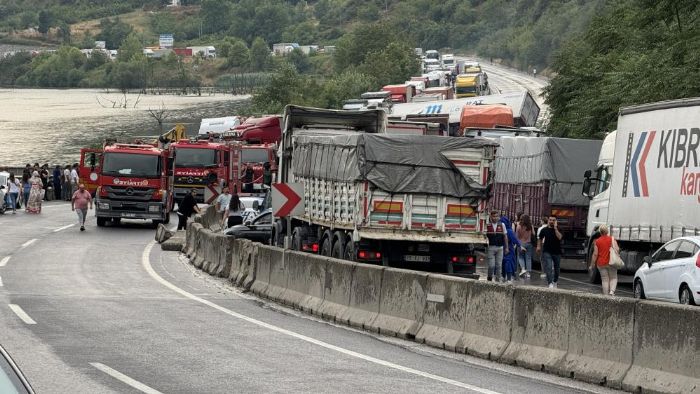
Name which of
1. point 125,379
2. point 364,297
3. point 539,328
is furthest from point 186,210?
point 125,379

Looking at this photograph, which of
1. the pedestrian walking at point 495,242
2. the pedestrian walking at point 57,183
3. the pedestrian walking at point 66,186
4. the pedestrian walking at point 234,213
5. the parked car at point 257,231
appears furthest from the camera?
the pedestrian walking at point 66,186

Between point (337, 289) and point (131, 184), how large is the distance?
82.3 ft

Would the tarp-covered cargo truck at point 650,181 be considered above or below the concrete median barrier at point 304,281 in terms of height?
above

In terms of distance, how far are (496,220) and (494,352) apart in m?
13.7

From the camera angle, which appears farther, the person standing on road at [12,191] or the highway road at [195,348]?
the person standing on road at [12,191]

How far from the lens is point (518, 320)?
1529 cm

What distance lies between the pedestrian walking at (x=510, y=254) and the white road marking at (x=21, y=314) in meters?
12.2

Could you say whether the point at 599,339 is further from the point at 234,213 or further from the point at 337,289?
the point at 234,213

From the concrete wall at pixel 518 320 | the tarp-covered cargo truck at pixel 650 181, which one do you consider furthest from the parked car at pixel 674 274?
the concrete wall at pixel 518 320

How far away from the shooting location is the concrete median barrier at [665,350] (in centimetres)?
1231

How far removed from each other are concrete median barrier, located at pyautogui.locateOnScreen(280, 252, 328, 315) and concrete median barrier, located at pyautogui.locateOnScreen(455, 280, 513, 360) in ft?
15.7

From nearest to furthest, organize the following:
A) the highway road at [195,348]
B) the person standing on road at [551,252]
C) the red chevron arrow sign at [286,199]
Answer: the highway road at [195,348] → the red chevron arrow sign at [286,199] → the person standing on road at [551,252]

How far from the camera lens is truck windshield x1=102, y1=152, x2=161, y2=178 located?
4456cm

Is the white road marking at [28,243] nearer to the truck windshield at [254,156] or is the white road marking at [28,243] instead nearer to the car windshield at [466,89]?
the truck windshield at [254,156]
